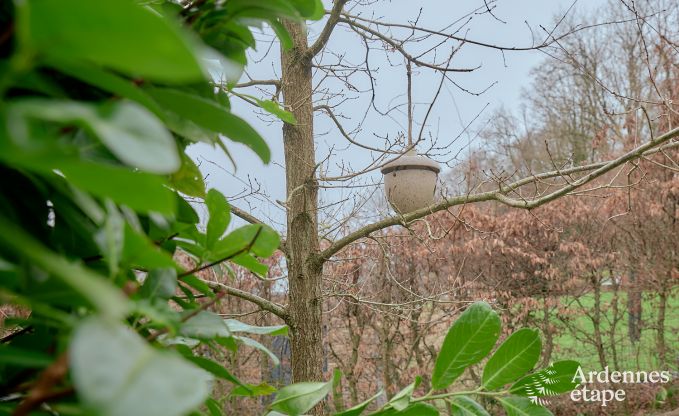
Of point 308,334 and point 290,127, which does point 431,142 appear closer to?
point 290,127

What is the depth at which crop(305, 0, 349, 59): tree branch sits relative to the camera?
2.87 meters

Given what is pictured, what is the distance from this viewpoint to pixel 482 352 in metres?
0.43

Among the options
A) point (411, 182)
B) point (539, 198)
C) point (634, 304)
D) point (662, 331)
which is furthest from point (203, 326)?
point (634, 304)

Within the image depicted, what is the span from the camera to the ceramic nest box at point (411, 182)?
3.73 m

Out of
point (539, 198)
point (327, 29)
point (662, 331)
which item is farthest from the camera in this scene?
point (662, 331)

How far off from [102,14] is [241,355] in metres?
6.73

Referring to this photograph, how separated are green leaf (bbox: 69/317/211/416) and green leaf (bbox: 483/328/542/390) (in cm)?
35

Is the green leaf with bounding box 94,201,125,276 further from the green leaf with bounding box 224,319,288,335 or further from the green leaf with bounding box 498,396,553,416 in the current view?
the green leaf with bounding box 498,396,553,416

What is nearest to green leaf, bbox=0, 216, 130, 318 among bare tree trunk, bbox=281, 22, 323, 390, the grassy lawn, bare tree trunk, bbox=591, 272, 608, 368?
bare tree trunk, bbox=281, 22, 323, 390

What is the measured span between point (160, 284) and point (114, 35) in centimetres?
19

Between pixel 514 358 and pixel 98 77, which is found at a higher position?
pixel 98 77

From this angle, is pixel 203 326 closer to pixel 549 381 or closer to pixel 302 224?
pixel 549 381

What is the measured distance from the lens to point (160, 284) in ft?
1.05

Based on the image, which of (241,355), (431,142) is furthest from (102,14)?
(241,355)
